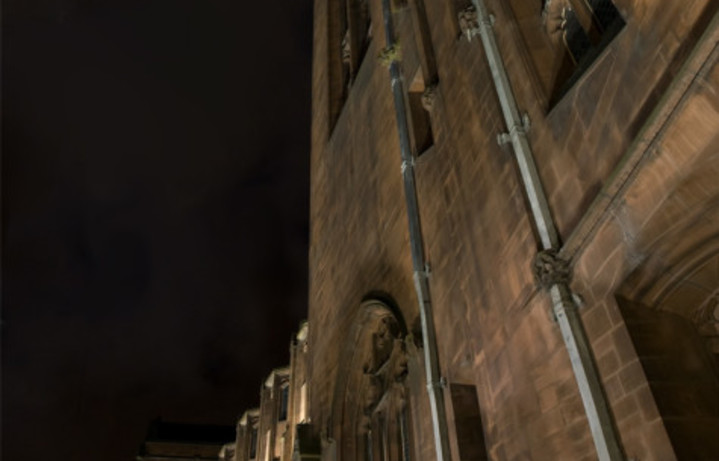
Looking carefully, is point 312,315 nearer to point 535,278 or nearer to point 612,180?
point 535,278

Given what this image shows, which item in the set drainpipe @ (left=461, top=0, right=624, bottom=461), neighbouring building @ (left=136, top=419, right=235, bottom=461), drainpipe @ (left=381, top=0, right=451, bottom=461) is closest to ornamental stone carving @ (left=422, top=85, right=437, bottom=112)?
drainpipe @ (left=381, top=0, right=451, bottom=461)

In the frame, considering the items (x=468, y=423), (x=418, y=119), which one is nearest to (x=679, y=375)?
(x=468, y=423)

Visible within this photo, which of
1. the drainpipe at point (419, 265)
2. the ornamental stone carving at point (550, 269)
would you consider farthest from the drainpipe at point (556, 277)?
the drainpipe at point (419, 265)

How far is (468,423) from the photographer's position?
22.5 ft

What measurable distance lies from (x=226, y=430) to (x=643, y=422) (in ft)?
224

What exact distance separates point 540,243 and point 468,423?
266cm

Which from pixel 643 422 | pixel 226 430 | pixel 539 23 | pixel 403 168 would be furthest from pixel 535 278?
pixel 226 430

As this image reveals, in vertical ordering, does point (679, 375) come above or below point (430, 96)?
below

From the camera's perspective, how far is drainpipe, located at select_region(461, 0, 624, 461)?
4266 mm

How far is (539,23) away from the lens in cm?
717

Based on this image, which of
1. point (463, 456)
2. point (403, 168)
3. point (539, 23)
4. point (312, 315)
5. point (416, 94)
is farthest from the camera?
point (312, 315)

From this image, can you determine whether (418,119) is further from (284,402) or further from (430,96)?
(284,402)

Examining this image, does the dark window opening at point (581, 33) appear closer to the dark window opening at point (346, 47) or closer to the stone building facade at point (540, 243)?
the stone building facade at point (540, 243)

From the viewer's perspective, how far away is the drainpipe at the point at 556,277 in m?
4.27
